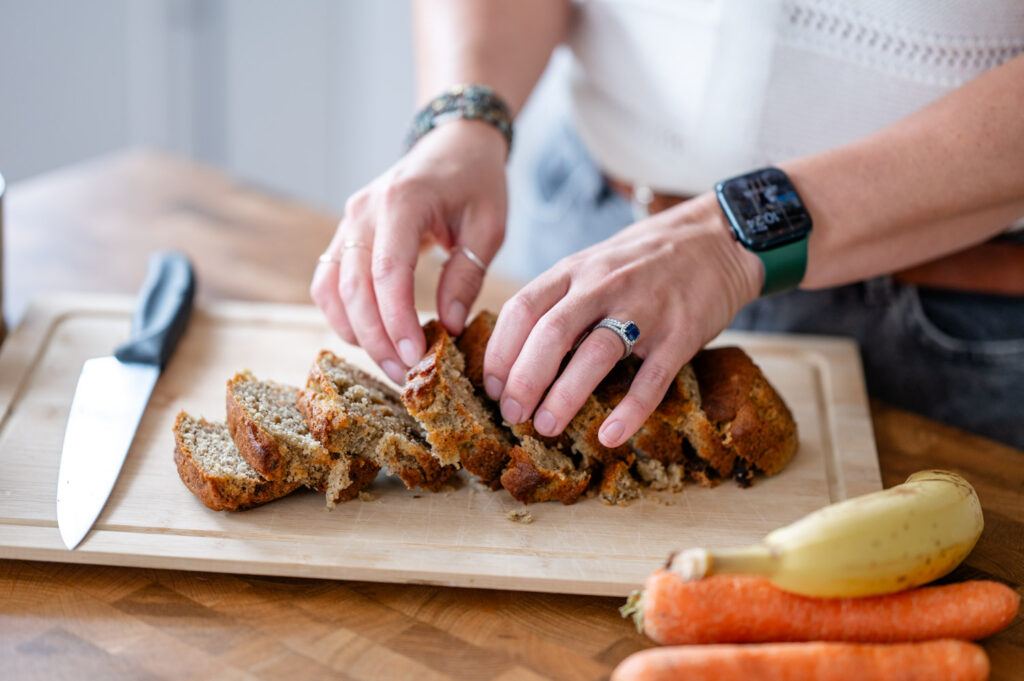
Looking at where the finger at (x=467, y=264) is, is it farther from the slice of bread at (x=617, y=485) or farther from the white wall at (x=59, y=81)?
the white wall at (x=59, y=81)

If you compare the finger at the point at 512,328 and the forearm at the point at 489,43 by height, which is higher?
the forearm at the point at 489,43

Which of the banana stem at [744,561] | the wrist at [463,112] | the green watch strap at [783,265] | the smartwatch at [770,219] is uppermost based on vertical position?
the wrist at [463,112]

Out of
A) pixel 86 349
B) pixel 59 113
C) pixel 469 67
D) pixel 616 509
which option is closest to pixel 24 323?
pixel 86 349

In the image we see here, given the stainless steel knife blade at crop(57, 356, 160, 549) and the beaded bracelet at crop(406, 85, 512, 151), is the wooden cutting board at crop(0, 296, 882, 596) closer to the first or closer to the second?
the stainless steel knife blade at crop(57, 356, 160, 549)

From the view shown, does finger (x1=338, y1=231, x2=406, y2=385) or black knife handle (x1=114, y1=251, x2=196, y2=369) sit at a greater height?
finger (x1=338, y1=231, x2=406, y2=385)

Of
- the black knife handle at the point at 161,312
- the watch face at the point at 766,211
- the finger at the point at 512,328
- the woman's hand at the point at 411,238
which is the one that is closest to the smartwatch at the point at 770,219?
the watch face at the point at 766,211

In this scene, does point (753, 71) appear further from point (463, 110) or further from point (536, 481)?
point (536, 481)

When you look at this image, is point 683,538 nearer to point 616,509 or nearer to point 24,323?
point 616,509

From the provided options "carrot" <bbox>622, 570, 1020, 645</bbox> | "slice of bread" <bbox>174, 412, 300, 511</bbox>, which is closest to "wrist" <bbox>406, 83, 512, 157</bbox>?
"slice of bread" <bbox>174, 412, 300, 511</bbox>
